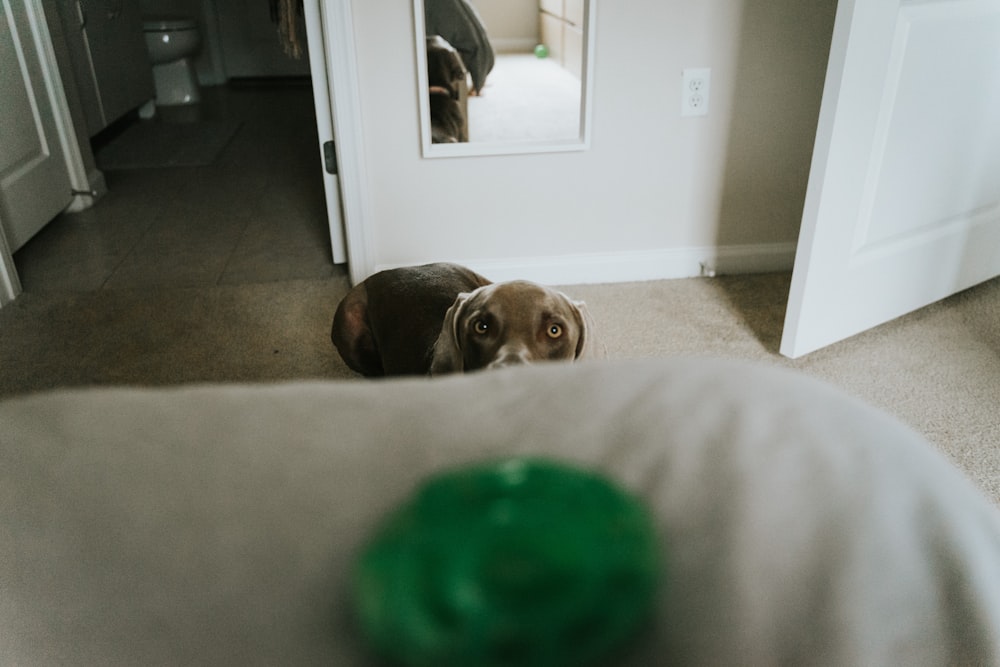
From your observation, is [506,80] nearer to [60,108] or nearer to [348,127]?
[348,127]

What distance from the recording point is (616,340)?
6.82ft

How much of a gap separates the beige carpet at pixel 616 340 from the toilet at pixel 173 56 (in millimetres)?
2876

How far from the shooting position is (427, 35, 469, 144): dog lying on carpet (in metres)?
2.20

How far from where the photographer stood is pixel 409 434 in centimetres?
43

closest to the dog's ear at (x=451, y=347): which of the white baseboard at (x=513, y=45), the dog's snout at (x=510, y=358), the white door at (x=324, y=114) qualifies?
the dog's snout at (x=510, y=358)

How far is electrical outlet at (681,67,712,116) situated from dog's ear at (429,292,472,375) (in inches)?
45.9

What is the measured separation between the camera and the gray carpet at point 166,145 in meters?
3.67

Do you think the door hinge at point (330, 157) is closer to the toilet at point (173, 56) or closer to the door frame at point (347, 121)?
the door frame at point (347, 121)

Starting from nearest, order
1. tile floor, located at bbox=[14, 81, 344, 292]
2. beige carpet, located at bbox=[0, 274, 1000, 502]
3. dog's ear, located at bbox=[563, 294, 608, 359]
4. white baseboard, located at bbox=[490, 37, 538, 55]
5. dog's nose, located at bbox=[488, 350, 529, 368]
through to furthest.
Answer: dog's nose, located at bbox=[488, 350, 529, 368], dog's ear, located at bbox=[563, 294, 608, 359], beige carpet, located at bbox=[0, 274, 1000, 502], white baseboard, located at bbox=[490, 37, 538, 55], tile floor, located at bbox=[14, 81, 344, 292]

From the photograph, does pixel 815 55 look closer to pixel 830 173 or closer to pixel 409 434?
pixel 830 173

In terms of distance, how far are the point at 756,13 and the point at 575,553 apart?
219 cm

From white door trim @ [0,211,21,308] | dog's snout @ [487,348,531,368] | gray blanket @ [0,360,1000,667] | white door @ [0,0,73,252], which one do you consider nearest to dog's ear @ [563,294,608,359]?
dog's snout @ [487,348,531,368]

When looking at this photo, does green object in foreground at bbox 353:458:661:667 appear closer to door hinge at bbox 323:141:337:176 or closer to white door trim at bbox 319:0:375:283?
white door trim at bbox 319:0:375:283

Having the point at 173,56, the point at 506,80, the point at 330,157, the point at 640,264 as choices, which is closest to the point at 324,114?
the point at 330,157
